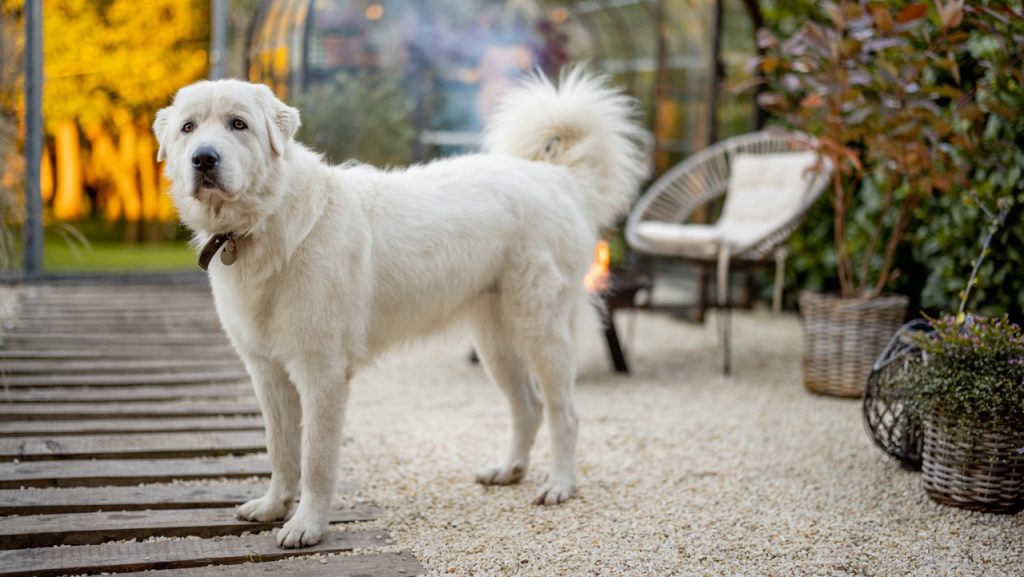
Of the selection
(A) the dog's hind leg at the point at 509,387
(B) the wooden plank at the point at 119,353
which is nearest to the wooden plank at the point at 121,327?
(B) the wooden plank at the point at 119,353

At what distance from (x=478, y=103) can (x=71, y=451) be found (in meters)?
5.63

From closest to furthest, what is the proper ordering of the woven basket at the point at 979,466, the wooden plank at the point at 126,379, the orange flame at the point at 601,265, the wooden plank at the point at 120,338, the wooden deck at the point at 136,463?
the wooden deck at the point at 136,463, the woven basket at the point at 979,466, the wooden plank at the point at 126,379, the orange flame at the point at 601,265, the wooden plank at the point at 120,338

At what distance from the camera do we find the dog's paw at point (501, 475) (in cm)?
345

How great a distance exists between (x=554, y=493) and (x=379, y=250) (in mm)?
1057

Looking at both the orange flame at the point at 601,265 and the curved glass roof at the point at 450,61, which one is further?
the curved glass roof at the point at 450,61

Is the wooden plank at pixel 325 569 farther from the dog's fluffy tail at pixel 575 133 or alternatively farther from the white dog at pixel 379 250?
the dog's fluffy tail at pixel 575 133

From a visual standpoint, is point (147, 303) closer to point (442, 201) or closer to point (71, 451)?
point (71, 451)

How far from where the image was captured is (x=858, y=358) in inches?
188

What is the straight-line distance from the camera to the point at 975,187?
4.57m

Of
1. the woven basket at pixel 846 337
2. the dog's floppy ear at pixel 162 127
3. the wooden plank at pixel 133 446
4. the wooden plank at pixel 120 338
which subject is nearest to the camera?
the dog's floppy ear at pixel 162 127

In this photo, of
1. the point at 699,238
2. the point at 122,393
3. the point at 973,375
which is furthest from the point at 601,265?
the point at 122,393

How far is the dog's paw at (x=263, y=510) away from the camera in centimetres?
292

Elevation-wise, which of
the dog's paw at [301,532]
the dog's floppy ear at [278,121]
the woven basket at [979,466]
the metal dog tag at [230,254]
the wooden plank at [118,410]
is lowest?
the wooden plank at [118,410]

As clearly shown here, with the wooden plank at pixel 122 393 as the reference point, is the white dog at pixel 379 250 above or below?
above
